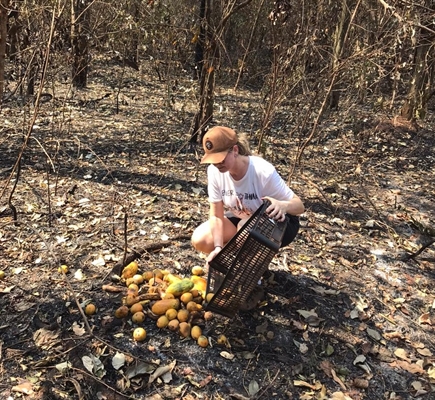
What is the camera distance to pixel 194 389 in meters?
2.23

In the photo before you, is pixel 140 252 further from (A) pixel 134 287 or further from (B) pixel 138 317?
(B) pixel 138 317

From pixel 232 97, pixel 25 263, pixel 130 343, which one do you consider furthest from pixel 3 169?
pixel 232 97

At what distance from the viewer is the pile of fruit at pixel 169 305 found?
2.47m

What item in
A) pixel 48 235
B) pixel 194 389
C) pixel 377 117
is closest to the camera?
pixel 194 389

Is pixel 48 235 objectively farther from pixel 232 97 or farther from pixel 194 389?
pixel 232 97

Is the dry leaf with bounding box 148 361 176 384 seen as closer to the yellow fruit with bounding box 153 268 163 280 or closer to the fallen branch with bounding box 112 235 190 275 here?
the yellow fruit with bounding box 153 268 163 280

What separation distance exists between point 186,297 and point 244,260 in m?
0.55

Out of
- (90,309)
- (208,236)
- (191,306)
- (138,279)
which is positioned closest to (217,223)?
(208,236)

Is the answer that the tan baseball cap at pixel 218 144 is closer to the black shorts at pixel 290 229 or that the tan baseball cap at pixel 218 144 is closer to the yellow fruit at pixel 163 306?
the black shorts at pixel 290 229

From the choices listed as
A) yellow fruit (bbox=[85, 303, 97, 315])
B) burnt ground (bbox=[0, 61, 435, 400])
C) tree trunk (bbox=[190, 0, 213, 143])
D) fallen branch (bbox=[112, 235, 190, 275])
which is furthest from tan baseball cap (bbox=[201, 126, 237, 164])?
tree trunk (bbox=[190, 0, 213, 143])

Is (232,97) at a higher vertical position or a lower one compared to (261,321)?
higher

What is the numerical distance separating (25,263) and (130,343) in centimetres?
115

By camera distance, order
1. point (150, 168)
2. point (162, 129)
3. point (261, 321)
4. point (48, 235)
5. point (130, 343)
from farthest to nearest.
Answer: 1. point (162, 129)
2. point (150, 168)
3. point (48, 235)
4. point (261, 321)
5. point (130, 343)

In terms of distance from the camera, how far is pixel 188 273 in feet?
10.0
